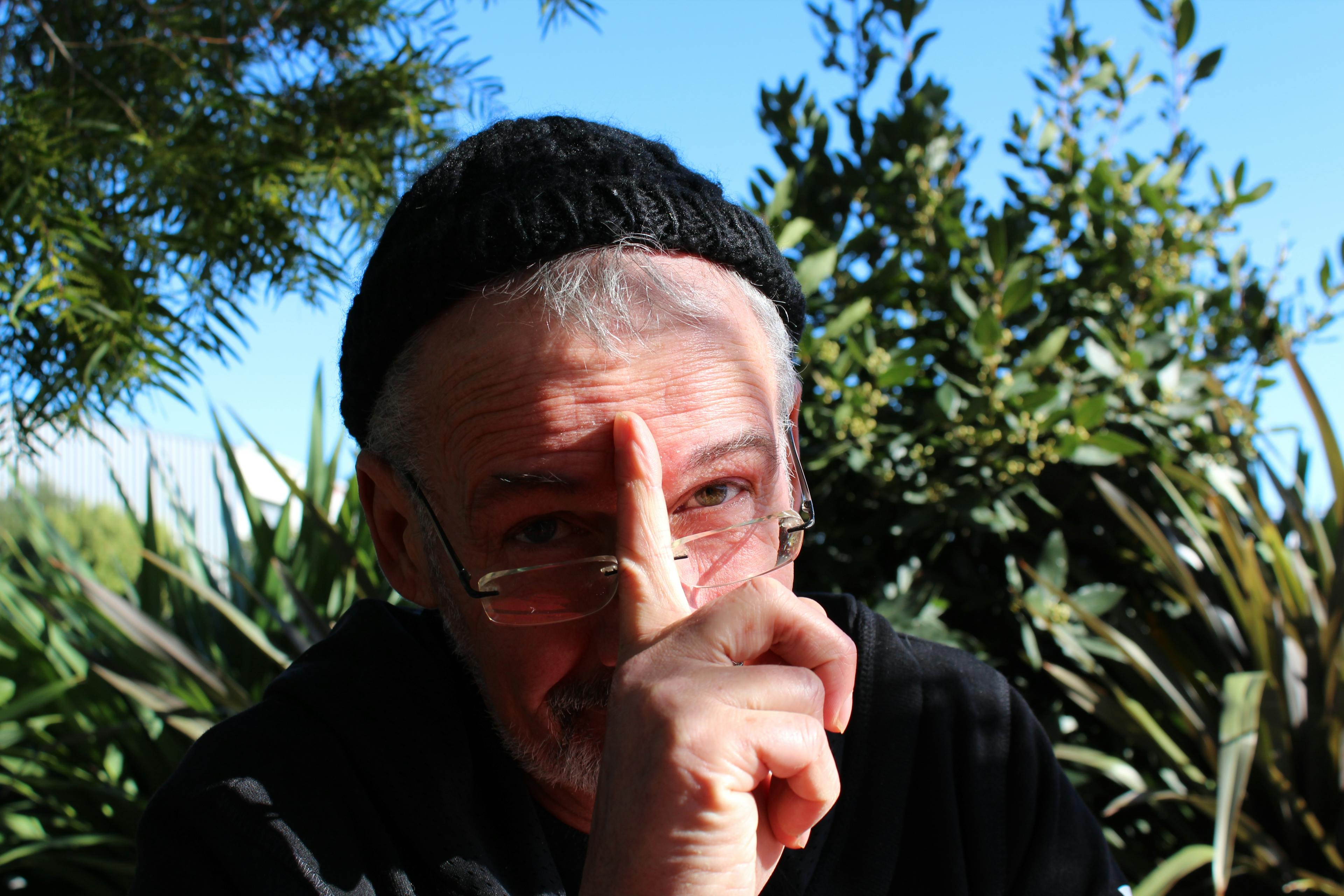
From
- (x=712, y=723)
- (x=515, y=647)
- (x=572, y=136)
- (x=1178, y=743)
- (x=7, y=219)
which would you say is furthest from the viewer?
(x=1178, y=743)

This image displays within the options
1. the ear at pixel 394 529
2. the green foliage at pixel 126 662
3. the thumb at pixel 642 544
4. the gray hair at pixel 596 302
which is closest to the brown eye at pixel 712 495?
the thumb at pixel 642 544

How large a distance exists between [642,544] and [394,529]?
0.66m

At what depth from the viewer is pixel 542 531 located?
50.5 inches

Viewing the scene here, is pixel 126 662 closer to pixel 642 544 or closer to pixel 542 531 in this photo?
pixel 542 531

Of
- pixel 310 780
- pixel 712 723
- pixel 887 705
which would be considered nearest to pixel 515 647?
pixel 310 780

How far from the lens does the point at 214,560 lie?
2887 millimetres

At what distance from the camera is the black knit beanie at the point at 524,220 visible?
1.34 meters

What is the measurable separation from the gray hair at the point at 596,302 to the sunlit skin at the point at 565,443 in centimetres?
2

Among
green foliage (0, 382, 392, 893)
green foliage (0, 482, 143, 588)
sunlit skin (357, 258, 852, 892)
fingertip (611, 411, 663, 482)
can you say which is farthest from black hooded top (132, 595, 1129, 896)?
green foliage (0, 482, 143, 588)

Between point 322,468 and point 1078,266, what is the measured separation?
2.92 metres

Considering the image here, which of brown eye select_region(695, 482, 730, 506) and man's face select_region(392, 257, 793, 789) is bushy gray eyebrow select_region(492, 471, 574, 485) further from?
brown eye select_region(695, 482, 730, 506)

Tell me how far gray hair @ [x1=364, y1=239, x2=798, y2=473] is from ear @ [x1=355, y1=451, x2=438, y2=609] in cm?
5

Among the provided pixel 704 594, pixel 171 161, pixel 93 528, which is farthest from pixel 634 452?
pixel 93 528

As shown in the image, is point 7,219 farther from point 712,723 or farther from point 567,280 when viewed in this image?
point 712,723
